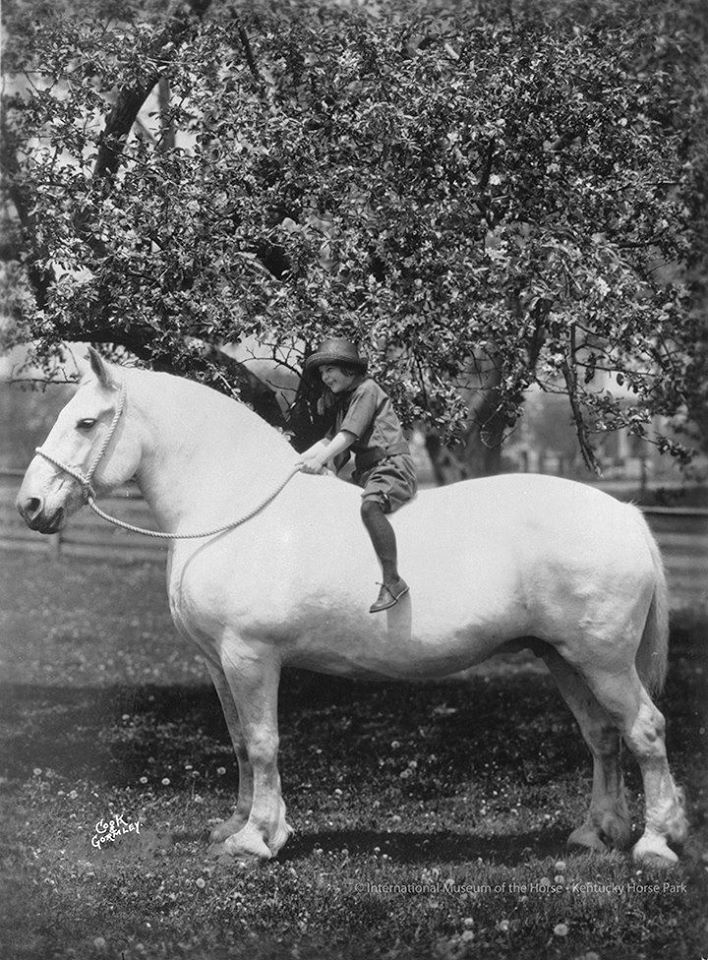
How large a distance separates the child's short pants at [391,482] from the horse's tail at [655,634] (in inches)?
47.0

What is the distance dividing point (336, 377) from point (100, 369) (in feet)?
3.82

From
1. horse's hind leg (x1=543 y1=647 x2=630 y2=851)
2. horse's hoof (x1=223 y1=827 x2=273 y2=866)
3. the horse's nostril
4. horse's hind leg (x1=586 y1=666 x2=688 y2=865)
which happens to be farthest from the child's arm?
horse's hoof (x1=223 y1=827 x2=273 y2=866)

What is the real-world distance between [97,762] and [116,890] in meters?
1.71

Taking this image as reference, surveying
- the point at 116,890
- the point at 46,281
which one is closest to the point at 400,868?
the point at 116,890

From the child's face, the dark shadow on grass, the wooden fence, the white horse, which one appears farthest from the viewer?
the wooden fence

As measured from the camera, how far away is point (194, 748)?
24.7 ft

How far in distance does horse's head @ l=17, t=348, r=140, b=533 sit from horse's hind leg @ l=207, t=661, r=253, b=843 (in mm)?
1110

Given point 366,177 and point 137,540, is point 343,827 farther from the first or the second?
point 137,540

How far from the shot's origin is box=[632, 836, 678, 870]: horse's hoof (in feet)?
17.9

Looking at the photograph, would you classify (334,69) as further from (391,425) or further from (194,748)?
(194,748)

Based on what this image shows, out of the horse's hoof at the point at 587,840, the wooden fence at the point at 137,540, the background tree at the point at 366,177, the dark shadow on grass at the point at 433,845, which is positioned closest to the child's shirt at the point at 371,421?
the background tree at the point at 366,177

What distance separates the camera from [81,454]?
5.37 metres

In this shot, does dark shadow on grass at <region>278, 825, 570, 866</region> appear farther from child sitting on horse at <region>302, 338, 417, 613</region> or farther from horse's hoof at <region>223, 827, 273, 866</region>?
child sitting on horse at <region>302, 338, 417, 613</region>

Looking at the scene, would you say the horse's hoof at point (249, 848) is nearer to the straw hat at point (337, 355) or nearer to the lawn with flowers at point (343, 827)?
the lawn with flowers at point (343, 827)
